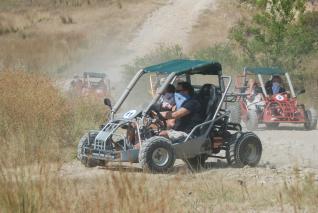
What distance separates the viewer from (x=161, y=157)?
12.7 m

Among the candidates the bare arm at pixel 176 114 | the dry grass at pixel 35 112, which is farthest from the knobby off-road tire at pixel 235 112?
the bare arm at pixel 176 114

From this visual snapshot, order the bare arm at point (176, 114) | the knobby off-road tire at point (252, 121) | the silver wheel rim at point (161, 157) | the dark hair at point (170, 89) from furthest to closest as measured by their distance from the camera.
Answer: the knobby off-road tire at point (252, 121) < the dark hair at point (170, 89) < the bare arm at point (176, 114) < the silver wheel rim at point (161, 157)

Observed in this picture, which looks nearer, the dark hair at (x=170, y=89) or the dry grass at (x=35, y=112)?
the dark hair at (x=170, y=89)

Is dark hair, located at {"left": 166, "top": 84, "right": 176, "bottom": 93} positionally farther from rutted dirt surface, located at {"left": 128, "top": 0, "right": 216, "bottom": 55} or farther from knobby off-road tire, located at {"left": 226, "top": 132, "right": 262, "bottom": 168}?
rutted dirt surface, located at {"left": 128, "top": 0, "right": 216, "bottom": 55}

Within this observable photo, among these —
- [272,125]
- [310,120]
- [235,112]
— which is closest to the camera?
[235,112]

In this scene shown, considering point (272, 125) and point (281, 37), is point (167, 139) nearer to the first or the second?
point (272, 125)

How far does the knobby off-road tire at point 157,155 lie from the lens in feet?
40.8

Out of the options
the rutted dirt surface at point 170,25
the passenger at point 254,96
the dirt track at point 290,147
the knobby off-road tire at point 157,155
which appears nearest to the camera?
the knobby off-road tire at point 157,155

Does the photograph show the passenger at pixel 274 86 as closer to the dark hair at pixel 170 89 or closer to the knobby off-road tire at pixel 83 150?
the dark hair at pixel 170 89

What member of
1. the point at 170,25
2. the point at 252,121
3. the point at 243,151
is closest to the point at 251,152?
the point at 243,151

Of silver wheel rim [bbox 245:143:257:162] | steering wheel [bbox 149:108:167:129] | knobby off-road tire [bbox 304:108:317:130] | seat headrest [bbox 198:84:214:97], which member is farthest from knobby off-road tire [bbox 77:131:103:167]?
knobby off-road tire [bbox 304:108:317:130]

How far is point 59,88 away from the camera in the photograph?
1661 centimetres

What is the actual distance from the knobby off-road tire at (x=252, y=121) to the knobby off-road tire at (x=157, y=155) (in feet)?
26.9

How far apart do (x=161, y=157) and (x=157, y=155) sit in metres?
0.06
